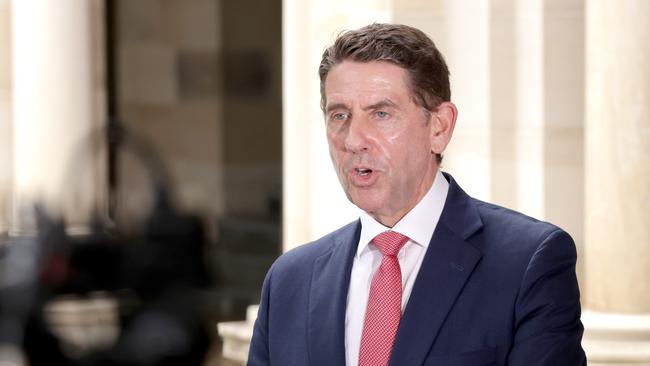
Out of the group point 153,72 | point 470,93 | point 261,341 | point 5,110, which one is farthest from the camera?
point 153,72

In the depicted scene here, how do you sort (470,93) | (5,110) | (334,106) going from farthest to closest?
(5,110)
(470,93)
(334,106)

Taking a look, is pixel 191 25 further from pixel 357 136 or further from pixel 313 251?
pixel 357 136

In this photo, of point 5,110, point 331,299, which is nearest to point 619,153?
point 331,299

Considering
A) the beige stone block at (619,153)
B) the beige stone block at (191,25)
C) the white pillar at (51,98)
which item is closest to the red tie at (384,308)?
the beige stone block at (619,153)

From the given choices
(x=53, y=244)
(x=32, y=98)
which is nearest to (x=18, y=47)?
(x=32, y=98)

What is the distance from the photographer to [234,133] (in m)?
10.6

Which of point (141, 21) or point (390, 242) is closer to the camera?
point (390, 242)

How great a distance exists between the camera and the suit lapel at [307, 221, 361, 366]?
1881 mm

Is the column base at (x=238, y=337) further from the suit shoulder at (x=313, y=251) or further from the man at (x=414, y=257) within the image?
the man at (x=414, y=257)

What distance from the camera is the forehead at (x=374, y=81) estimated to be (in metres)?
1.81

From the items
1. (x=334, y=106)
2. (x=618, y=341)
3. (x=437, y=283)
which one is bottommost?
(x=618, y=341)

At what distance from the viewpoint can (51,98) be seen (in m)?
7.40

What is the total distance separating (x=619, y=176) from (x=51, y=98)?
434cm

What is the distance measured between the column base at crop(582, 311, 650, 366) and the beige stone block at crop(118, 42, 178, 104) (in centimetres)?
678
